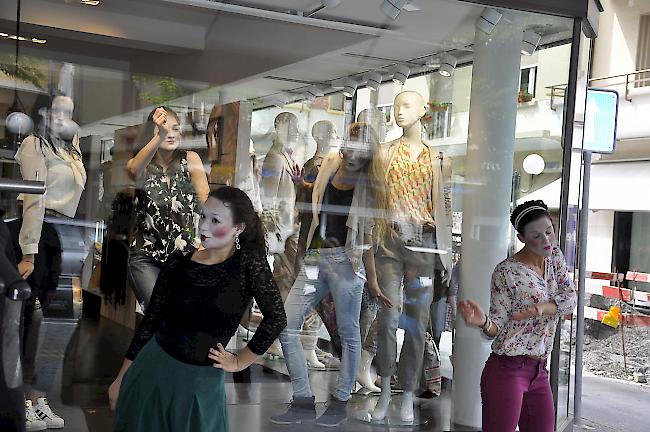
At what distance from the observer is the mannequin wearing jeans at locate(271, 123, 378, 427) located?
4965 millimetres

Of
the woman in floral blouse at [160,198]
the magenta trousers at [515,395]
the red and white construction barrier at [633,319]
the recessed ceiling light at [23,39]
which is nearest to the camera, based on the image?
the magenta trousers at [515,395]

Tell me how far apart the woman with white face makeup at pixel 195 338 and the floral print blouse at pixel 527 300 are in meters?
1.12

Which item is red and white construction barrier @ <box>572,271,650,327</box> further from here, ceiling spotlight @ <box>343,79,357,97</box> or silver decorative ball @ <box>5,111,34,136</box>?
silver decorative ball @ <box>5,111,34,136</box>

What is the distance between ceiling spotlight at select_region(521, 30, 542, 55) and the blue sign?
149 centimetres

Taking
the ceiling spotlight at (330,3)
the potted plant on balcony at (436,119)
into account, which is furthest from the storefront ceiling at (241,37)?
the potted plant on balcony at (436,119)

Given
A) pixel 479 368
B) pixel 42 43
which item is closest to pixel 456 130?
pixel 479 368

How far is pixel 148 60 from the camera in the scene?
5.28 m

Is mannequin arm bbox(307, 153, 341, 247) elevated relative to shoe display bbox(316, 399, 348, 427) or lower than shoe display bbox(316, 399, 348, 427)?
elevated

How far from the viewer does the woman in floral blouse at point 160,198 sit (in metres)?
4.45

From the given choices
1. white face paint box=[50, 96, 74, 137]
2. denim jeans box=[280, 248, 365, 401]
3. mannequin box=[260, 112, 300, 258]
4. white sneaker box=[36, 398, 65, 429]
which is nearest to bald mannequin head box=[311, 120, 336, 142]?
mannequin box=[260, 112, 300, 258]

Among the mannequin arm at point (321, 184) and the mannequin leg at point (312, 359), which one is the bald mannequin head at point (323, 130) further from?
the mannequin leg at point (312, 359)

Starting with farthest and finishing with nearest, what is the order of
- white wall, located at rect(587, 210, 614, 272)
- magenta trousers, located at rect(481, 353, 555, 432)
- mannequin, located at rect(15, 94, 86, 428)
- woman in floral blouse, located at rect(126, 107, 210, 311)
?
white wall, located at rect(587, 210, 614, 272) < woman in floral blouse, located at rect(126, 107, 210, 311) < mannequin, located at rect(15, 94, 86, 428) < magenta trousers, located at rect(481, 353, 555, 432)

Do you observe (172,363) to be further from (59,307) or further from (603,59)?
(603,59)

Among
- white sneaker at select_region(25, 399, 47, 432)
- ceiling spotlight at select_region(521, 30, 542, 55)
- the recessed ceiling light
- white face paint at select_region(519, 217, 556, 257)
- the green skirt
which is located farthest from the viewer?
ceiling spotlight at select_region(521, 30, 542, 55)
